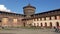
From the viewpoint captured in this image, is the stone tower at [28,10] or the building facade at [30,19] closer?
the building facade at [30,19]

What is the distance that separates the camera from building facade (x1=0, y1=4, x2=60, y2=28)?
51.5 metres

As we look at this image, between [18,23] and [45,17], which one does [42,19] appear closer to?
[45,17]

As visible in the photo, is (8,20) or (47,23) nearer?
(47,23)

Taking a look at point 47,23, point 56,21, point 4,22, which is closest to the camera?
point 56,21

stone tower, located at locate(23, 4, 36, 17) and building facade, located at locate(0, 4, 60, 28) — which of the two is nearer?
building facade, located at locate(0, 4, 60, 28)

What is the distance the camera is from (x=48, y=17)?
176 ft

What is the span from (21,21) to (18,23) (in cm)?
273

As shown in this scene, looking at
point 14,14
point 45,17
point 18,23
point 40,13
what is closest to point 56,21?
point 45,17

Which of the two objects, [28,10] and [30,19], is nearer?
[30,19]

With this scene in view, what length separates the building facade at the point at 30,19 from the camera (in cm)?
5153

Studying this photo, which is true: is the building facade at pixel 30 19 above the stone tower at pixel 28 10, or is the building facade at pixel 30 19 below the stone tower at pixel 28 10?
below

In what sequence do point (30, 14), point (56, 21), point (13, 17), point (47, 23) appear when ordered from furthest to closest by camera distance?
point (30, 14) → point (13, 17) → point (47, 23) → point (56, 21)

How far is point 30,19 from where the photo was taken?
63.2 meters

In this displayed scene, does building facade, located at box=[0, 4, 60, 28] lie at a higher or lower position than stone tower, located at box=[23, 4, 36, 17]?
lower
